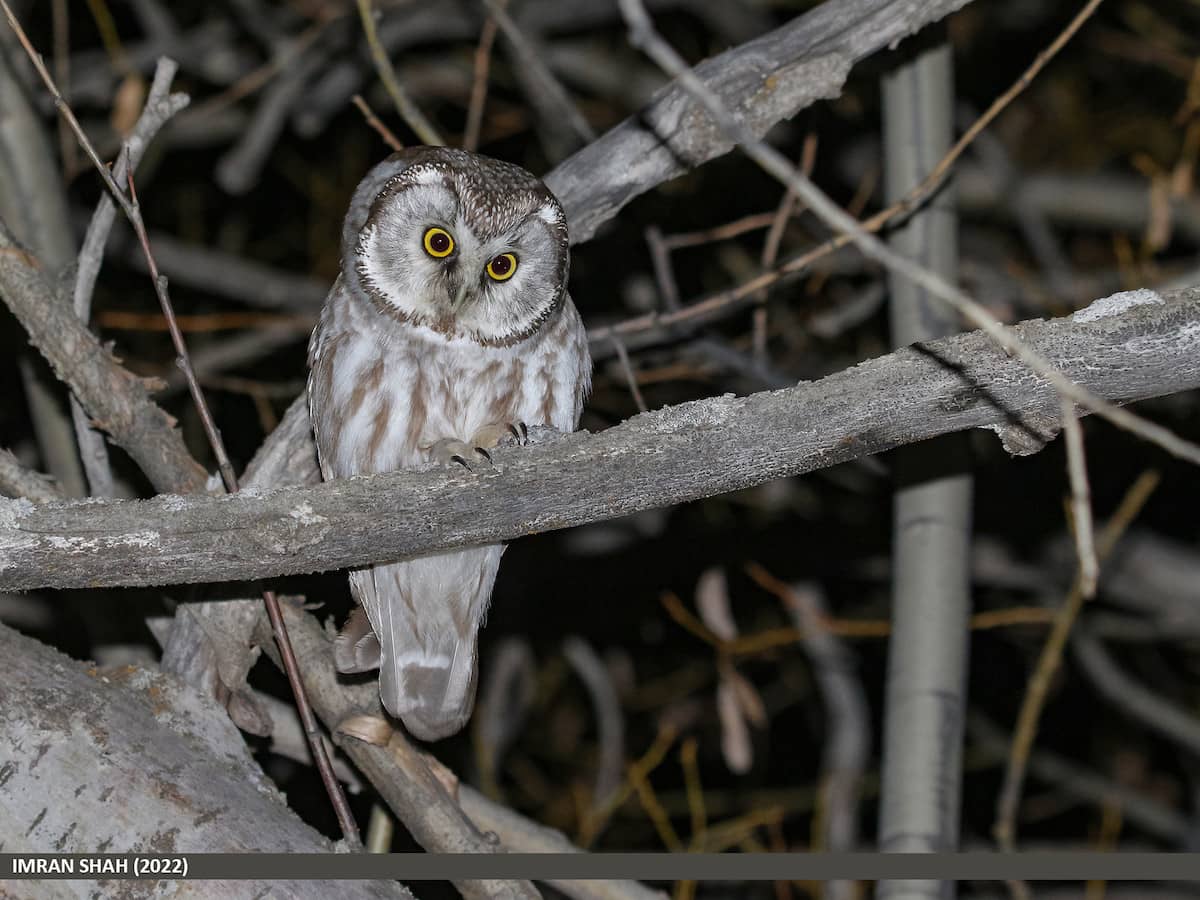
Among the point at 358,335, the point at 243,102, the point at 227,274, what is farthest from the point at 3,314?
the point at 358,335

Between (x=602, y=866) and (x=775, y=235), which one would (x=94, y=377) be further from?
(x=775, y=235)

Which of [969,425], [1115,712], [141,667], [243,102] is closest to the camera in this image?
[969,425]

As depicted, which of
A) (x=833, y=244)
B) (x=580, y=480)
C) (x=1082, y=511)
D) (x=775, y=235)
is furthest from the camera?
(x=775, y=235)

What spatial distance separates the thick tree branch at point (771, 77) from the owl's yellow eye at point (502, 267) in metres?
0.37

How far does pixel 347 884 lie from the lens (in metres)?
2.39

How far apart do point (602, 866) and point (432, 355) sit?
119 cm

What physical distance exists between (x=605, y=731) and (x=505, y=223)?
2743mm

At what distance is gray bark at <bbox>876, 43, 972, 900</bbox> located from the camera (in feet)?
10.3

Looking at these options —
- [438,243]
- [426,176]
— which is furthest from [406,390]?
[426,176]

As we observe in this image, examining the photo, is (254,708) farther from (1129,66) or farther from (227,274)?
(1129,66)

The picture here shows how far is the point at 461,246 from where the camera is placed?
2928 mm

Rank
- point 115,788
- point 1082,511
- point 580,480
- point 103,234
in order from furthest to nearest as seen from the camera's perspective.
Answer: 1. point 103,234
2. point 115,788
3. point 580,480
4. point 1082,511

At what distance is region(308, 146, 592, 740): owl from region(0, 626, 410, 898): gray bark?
1.79 ft

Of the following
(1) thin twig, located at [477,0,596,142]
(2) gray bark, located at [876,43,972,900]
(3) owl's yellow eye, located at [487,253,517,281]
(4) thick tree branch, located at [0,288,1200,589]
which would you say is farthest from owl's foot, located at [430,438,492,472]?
(2) gray bark, located at [876,43,972,900]
